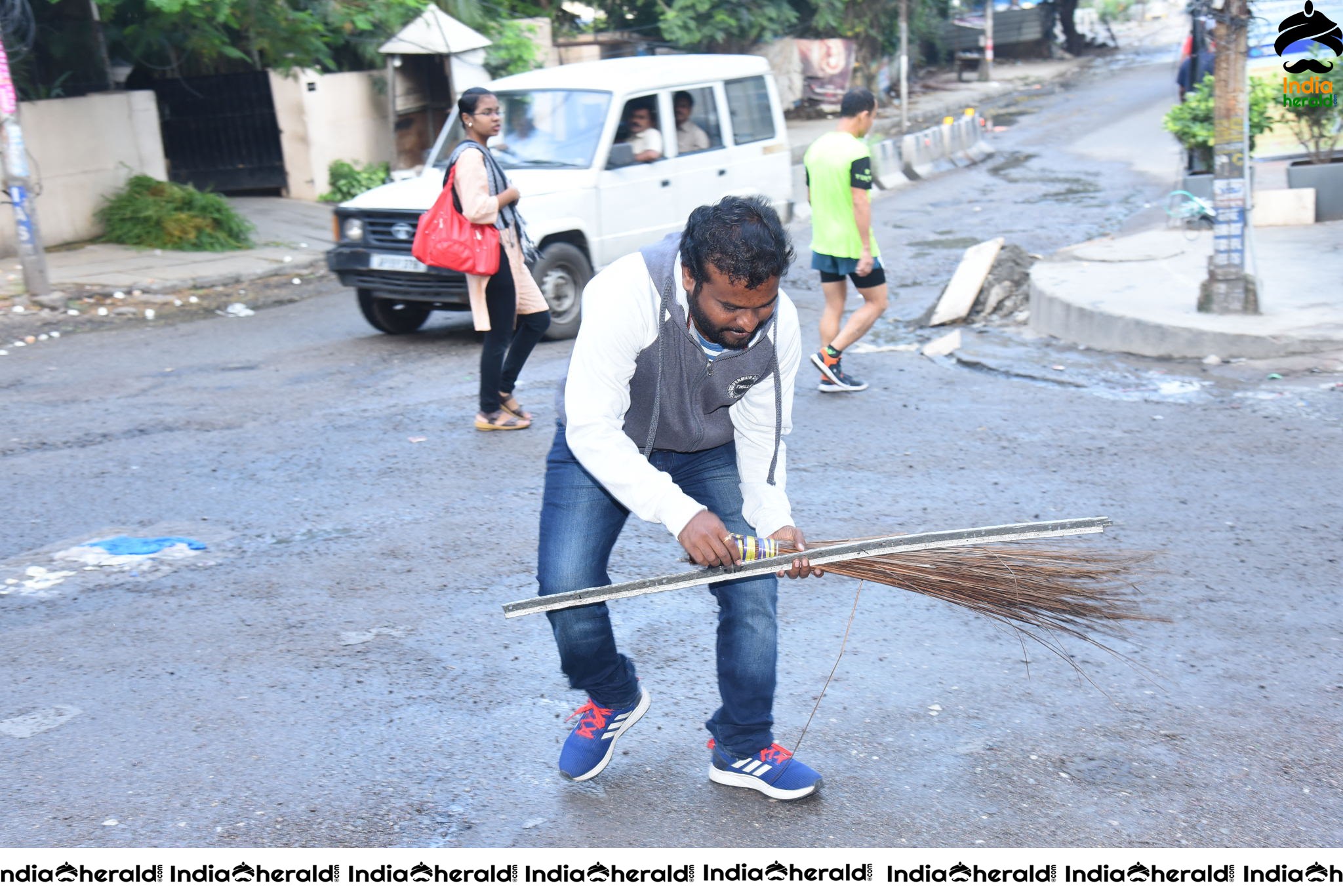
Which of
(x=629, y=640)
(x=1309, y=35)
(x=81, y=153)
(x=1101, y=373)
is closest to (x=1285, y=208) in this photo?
(x=1309, y=35)

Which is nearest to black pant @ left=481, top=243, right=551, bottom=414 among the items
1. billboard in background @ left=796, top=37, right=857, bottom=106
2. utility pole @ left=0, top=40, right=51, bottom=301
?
utility pole @ left=0, top=40, right=51, bottom=301

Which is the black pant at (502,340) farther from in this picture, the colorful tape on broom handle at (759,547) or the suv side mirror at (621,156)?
the colorful tape on broom handle at (759,547)

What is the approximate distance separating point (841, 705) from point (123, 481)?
12.6ft

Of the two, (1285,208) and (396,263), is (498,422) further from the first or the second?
(1285,208)

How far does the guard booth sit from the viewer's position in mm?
16562

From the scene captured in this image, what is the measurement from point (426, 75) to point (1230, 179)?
13.6 meters

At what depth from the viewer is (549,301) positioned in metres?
8.83

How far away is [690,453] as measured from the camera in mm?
3102

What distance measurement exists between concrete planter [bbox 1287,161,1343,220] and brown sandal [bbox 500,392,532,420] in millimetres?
8471

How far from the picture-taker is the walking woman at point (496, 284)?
6.34 meters

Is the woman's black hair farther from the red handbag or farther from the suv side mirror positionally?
the suv side mirror

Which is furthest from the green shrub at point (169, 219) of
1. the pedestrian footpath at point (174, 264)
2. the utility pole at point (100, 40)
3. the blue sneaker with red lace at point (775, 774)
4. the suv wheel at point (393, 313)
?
the blue sneaker with red lace at point (775, 774)

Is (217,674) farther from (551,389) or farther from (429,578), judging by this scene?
(551,389)

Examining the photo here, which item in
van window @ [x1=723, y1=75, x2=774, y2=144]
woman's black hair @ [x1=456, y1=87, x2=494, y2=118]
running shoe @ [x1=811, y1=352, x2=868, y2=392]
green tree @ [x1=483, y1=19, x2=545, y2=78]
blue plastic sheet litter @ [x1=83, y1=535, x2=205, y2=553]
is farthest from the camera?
green tree @ [x1=483, y1=19, x2=545, y2=78]
